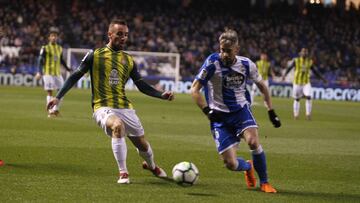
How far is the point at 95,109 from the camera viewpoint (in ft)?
31.0

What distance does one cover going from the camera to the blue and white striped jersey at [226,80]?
30.1ft

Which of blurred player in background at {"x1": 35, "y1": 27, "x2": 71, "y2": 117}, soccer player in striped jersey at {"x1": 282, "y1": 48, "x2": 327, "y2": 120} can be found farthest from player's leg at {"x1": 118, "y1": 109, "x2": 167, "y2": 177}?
soccer player in striped jersey at {"x1": 282, "y1": 48, "x2": 327, "y2": 120}

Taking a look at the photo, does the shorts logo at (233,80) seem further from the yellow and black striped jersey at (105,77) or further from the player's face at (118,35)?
the player's face at (118,35)

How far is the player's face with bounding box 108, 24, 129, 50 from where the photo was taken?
924cm

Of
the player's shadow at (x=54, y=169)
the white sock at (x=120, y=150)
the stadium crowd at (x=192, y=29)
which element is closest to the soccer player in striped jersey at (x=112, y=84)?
the white sock at (x=120, y=150)

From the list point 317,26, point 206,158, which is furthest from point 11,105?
point 317,26

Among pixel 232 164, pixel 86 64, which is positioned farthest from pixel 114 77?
pixel 232 164

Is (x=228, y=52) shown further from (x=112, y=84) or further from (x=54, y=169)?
(x=54, y=169)

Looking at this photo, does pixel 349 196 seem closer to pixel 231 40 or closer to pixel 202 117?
pixel 231 40

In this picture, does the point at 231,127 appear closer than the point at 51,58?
Yes

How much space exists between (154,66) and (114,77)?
31.0 m

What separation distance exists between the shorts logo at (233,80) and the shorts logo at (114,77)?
1409 millimetres

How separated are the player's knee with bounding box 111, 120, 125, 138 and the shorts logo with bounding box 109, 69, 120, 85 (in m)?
0.58

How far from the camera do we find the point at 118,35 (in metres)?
9.30
